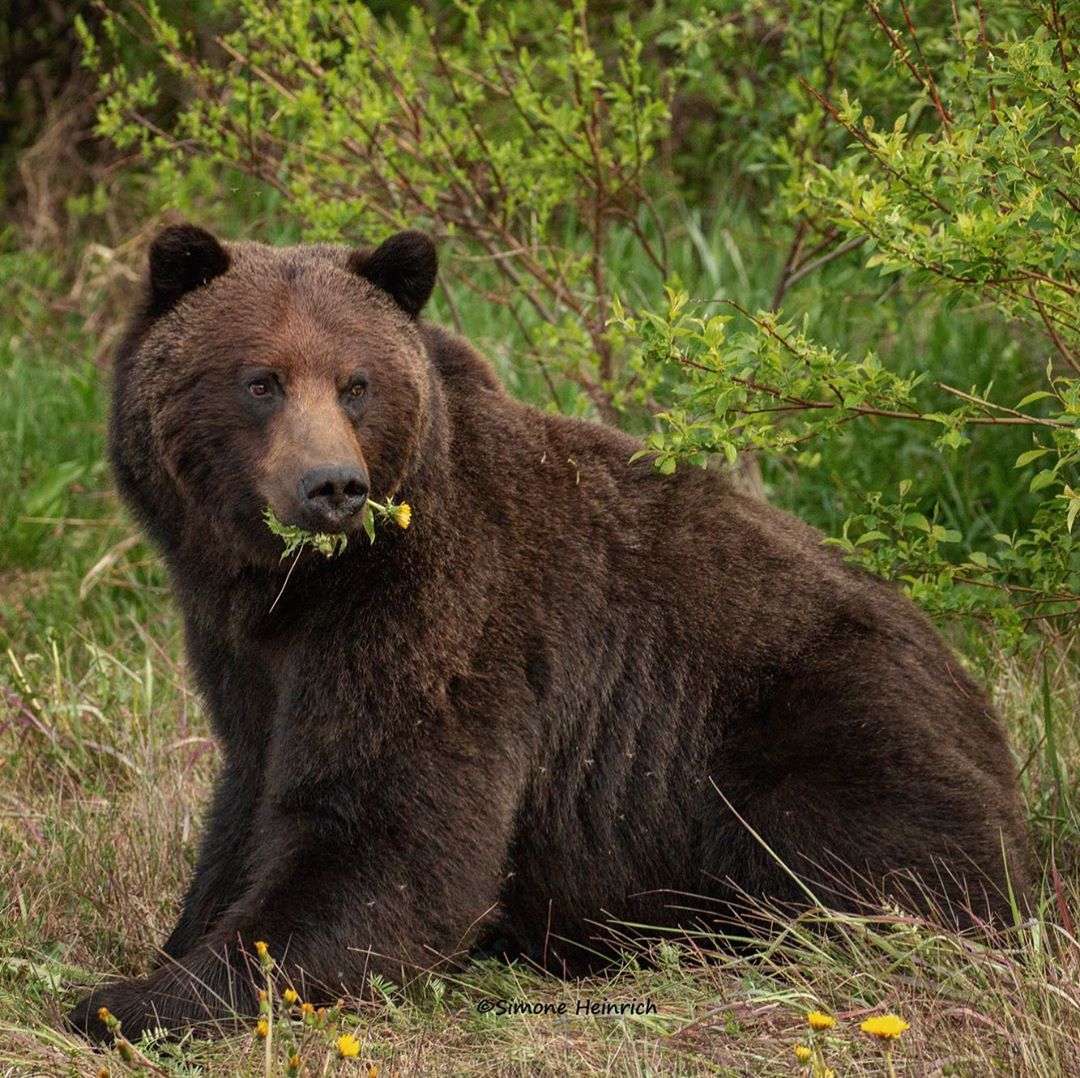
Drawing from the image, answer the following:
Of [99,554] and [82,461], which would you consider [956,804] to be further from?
[82,461]

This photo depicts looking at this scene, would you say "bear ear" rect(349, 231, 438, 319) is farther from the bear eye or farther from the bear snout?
the bear snout

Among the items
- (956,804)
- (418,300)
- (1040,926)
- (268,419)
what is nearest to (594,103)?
→ (418,300)

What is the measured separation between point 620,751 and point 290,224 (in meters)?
6.59

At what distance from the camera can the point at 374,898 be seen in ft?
13.9

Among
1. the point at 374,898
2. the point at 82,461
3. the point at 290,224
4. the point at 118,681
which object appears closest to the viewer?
the point at 374,898

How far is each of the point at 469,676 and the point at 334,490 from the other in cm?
71

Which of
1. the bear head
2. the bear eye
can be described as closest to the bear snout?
the bear head

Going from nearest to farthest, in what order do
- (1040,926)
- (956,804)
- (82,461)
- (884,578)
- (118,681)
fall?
1. (1040,926)
2. (956,804)
3. (884,578)
4. (118,681)
5. (82,461)

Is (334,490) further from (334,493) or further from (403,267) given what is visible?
(403,267)

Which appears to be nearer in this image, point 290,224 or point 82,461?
point 82,461

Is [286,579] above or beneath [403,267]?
beneath

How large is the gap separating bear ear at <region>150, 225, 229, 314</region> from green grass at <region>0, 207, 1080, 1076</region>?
6.06 ft

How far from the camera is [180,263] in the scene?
4496 millimetres

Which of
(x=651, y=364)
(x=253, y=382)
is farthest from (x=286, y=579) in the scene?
(x=651, y=364)
